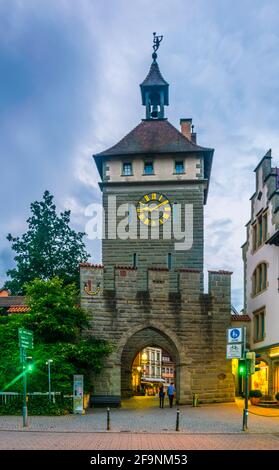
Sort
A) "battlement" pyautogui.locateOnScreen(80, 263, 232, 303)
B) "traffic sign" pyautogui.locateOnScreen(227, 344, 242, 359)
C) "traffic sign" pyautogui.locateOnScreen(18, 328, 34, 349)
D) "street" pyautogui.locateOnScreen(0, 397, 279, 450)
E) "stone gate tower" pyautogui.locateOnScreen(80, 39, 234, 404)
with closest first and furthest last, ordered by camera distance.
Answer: "street" pyautogui.locateOnScreen(0, 397, 279, 450), "traffic sign" pyautogui.locateOnScreen(18, 328, 34, 349), "traffic sign" pyautogui.locateOnScreen(227, 344, 242, 359), "stone gate tower" pyautogui.locateOnScreen(80, 39, 234, 404), "battlement" pyautogui.locateOnScreen(80, 263, 232, 303)

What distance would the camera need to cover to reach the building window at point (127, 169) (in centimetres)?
3844

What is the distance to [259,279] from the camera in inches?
1313

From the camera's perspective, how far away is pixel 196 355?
101 ft

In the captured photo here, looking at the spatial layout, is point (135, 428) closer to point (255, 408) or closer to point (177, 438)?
point (177, 438)

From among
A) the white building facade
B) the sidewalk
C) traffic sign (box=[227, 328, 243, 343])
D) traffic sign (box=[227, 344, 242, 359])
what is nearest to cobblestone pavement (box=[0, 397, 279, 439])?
the sidewalk

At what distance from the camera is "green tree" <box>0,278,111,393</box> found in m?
25.3

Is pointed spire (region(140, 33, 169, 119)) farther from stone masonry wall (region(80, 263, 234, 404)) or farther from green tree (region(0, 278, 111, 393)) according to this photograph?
green tree (region(0, 278, 111, 393))

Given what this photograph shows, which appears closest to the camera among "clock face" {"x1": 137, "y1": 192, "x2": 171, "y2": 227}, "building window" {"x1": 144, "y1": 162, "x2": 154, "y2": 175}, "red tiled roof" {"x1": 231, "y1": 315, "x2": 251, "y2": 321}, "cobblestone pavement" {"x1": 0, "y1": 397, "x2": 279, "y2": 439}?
"cobblestone pavement" {"x1": 0, "y1": 397, "x2": 279, "y2": 439}

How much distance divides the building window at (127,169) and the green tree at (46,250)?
54.6ft

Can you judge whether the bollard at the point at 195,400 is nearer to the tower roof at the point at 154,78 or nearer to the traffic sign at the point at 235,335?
the traffic sign at the point at 235,335

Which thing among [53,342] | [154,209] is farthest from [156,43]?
[53,342]
